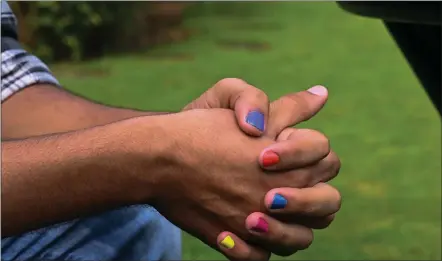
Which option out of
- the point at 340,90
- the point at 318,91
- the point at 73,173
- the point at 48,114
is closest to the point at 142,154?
the point at 73,173

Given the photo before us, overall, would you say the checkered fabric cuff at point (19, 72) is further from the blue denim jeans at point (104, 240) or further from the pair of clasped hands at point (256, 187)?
the pair of clasped hands at point (256, 187)

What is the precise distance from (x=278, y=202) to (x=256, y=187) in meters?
0.04

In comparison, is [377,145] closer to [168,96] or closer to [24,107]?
[168,96]

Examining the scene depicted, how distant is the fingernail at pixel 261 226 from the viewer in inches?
45.8

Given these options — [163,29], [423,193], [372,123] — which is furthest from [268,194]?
[163,29]

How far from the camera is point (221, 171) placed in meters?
1.17

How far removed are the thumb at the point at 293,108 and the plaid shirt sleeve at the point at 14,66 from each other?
56 centimetres

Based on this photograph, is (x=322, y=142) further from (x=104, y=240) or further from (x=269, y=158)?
(x=104, y=240)

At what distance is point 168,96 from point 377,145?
156 cm

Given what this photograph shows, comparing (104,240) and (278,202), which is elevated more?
(278,202)

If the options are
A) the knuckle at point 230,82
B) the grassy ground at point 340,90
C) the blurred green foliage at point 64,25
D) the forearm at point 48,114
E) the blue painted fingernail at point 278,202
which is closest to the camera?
the blue painted fingernail at point 278,202

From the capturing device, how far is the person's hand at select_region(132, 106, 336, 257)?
117 centimetres

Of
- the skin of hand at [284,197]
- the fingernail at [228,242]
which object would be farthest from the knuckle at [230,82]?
the fingernail at [228,242]

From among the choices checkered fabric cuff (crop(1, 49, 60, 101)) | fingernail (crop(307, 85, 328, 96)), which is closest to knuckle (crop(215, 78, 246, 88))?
fingernail (crop(307, 85, 328, 96))
